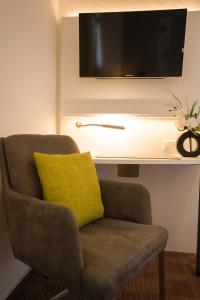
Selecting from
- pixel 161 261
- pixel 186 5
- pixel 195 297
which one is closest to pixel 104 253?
pixel 161 261

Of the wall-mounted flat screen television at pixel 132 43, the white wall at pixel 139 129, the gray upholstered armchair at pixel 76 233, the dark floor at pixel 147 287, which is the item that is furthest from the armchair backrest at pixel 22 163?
the wall-mounted flat screen television at pixel 132 43

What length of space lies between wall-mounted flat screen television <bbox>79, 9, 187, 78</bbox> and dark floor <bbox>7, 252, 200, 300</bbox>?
1.37 metres

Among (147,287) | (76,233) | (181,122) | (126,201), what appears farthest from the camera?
(181,122)

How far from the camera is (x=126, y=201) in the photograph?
1.41 metres

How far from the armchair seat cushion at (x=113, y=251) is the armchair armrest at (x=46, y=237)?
0.06m

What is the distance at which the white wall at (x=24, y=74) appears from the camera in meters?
1.40

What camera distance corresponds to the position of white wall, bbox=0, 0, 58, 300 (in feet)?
4.59

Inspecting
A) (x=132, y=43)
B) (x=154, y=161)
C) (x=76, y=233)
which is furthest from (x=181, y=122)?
(x=76, y=233)

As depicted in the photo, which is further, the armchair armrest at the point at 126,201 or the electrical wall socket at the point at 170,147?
the electrical wall socket at the point at 170,147

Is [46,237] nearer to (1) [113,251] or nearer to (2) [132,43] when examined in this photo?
(1) [113,251]

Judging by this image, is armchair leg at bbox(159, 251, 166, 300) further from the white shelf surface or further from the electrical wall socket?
the electrical wall socket

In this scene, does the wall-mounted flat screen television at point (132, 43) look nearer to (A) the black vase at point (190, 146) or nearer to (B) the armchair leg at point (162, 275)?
(A) the black vase at point (190, 146)

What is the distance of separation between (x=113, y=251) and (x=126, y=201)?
42 centimetres

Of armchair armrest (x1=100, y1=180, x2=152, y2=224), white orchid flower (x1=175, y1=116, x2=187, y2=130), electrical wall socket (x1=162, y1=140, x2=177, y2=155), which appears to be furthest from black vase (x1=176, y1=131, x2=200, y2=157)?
armchair armrest (x1=100, y1=180, x2=152, y2=224)
